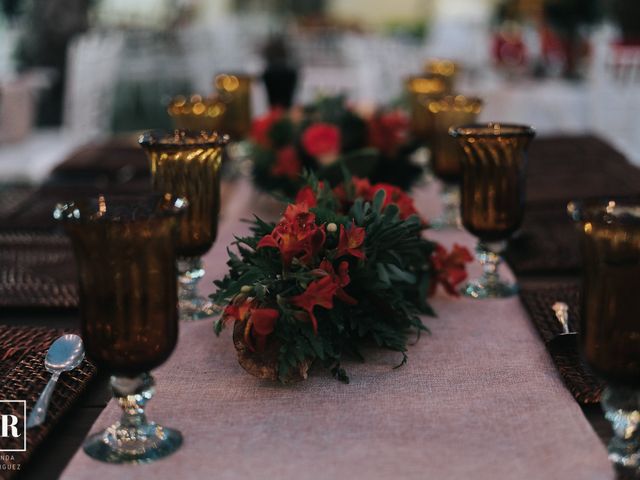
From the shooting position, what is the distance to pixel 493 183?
114 cm

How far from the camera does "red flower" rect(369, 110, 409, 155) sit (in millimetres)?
1817

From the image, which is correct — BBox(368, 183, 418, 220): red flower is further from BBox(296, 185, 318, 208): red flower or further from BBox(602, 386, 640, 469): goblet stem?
BBox(602, 386, 640, 469): goblet stem

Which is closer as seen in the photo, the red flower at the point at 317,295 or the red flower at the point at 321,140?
the red flower at the point at 317,295

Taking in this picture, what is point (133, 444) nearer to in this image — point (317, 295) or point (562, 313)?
point (317, 295)

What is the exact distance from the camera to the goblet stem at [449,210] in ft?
5.30

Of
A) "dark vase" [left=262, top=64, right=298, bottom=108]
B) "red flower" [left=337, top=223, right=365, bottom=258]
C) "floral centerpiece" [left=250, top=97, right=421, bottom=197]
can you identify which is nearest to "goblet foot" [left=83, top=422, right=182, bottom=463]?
"red flower" [left=337, top=223, right=365, bottom=258]

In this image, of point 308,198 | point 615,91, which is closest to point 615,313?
point 308,198

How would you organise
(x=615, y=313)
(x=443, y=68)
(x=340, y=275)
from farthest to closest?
(x=443, y=68) < (x=340, y=275) < (x=615, y=313)

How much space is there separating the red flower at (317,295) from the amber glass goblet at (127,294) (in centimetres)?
15

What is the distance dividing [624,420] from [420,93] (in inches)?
57.9

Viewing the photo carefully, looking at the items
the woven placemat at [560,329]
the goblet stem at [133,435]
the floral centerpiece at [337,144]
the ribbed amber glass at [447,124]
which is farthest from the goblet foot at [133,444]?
the floral centerpiece at [337,144]

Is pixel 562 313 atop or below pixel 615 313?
below

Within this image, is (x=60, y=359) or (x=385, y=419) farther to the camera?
(x=60, y=359)

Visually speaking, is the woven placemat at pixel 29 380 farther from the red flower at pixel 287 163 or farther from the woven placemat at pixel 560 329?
the red flower at pixel 287 163
